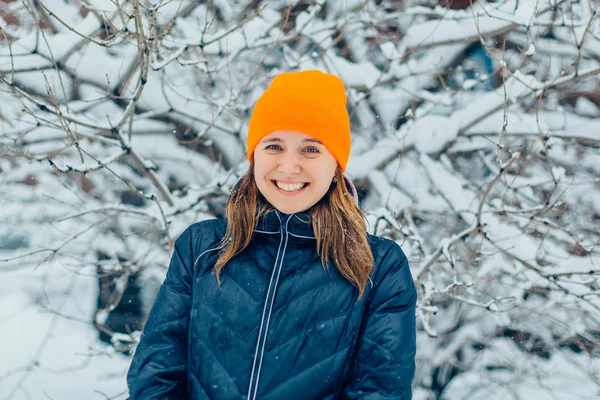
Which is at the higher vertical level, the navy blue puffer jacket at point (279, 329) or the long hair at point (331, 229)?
the long hair at point (331, 229)

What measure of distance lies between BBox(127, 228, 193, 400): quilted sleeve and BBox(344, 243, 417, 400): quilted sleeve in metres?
0.57

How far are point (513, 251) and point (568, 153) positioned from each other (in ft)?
4.90

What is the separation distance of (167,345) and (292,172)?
28.1 inches

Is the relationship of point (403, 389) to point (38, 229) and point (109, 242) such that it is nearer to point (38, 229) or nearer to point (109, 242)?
point (109, 242)

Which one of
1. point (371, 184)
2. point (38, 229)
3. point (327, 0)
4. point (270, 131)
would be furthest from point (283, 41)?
point (38, 229)

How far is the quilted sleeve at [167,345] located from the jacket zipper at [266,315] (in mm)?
282

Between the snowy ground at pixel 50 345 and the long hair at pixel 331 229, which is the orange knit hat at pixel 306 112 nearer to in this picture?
the long hair at pixel 331 229

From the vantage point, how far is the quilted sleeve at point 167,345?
4.23 feet

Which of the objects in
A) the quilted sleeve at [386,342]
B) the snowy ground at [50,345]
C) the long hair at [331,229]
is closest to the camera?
the quilted sleeve at [386,342]

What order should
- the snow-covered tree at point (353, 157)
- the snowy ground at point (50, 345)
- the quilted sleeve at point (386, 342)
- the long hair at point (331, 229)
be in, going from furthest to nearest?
the snowy ground at point (50, 345) → the snow-covered tree at point (353, 157) → the long hair at point (331, 229) → the quilted sleeve at point (386, 342)

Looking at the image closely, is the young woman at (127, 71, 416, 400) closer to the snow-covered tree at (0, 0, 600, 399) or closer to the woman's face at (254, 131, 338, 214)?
the woman's face at (254, 131, 338, 214)

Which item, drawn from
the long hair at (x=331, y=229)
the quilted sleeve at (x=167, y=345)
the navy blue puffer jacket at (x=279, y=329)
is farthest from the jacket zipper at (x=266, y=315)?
the quilted sleeve at (x=167, y=345)

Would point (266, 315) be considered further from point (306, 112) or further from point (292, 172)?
point (306, 112)

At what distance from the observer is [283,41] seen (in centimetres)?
359
